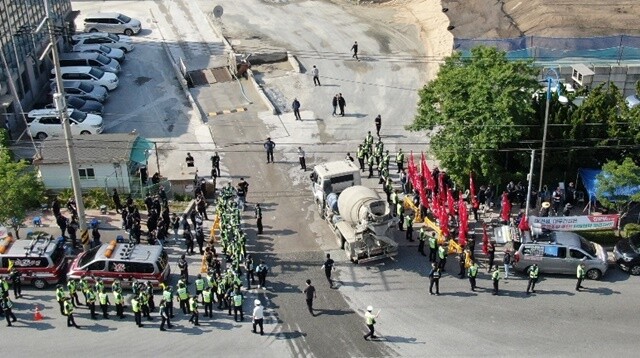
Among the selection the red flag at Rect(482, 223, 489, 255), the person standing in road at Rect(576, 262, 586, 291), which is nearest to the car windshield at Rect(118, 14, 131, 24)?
the red flag at Rect(482, 223, 489, 255)

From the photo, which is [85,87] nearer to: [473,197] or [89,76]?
[89,76]

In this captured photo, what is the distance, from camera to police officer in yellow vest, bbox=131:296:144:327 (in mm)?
26750

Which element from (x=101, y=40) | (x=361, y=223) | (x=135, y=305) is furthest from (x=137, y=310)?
(x=101, y=40)

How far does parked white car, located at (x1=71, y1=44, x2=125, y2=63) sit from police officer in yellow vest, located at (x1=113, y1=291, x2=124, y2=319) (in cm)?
2691

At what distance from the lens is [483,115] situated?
33625 mm

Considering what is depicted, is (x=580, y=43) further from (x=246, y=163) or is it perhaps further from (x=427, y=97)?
(x=246, y=163)

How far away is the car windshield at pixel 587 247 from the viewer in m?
30.2

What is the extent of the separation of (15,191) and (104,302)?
23.2 ft

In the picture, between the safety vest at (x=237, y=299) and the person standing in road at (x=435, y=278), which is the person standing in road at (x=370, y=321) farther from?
the safety vest at (x=237, y=299)

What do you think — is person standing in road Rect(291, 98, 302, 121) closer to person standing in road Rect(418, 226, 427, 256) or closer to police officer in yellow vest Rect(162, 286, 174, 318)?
person standing in road Rect(418, 226, 427, 256)

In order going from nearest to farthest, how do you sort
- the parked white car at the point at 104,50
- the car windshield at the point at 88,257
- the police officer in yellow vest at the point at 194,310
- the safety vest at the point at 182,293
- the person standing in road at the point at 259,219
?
the police officer in yellow vest at the point at 194,310 < the safety vest at the point at 182,293 < the car windshield at the point at 88,257 < the person standing in road at the point at 259,219 < the parked white car at the point at 104,50

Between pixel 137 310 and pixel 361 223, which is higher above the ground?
pixel 361 223

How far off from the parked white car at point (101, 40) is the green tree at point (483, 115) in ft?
84.1

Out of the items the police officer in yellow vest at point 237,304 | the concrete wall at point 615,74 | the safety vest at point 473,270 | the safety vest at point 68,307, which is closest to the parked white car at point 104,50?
the safety vest at point 68,307
